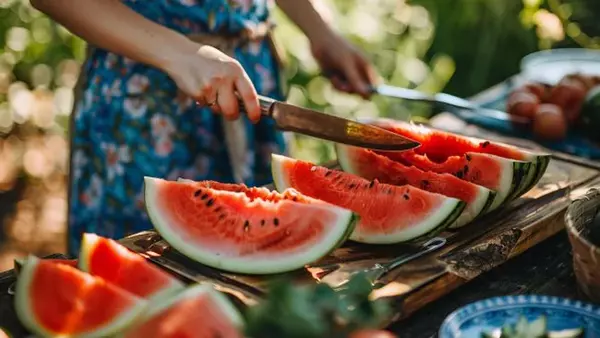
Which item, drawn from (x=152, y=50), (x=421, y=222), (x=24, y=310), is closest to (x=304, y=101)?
(x=152, y=50)

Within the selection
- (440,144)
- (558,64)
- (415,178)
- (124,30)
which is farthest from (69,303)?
(558,64)

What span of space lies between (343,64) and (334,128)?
0.74 m

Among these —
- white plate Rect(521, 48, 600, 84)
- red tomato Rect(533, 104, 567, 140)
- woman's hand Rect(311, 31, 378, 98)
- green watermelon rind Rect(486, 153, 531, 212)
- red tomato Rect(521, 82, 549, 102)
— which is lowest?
green watermelon rind Rect(486, 153, 531, 212)

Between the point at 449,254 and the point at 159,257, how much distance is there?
581 millimetres

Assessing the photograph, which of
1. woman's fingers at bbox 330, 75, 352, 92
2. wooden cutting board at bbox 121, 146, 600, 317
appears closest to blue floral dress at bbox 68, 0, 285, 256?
woman's fingers at bbox 330, 75, 352, 92

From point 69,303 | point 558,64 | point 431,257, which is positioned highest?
point 558,64

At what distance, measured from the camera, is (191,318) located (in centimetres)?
106

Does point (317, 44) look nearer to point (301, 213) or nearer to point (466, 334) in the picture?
point (301, 213)

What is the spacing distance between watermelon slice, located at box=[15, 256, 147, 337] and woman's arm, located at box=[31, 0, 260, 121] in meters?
0.61

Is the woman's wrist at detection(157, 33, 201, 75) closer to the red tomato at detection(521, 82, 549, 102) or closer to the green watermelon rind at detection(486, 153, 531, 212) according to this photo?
the green watermelon rind at detection(486, 153, 531, 212)

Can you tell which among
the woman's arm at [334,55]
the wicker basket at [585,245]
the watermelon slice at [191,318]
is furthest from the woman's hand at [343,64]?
the watermelon slice at [191,318]

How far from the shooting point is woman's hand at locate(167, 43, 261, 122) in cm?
182

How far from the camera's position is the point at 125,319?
1.23 meters

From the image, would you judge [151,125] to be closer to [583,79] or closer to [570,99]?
[570,99]
